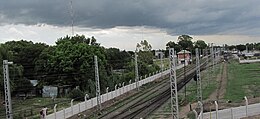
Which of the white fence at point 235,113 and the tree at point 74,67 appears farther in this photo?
the tree at point 74,67

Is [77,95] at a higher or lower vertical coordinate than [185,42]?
lower

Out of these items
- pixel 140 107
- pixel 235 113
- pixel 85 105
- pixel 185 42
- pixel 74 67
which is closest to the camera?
pixel 235 113

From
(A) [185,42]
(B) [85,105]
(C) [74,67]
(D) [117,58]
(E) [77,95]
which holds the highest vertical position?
(A) [185,42]

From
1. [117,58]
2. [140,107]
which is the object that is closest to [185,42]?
[117,58]

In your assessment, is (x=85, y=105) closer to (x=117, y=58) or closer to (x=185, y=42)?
(x=117, y=58)

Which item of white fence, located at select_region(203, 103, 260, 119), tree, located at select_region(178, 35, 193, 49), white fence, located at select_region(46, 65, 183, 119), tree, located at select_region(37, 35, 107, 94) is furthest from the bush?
tree, located at select_region(178, 35, 193, 49)

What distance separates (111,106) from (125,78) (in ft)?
74.1

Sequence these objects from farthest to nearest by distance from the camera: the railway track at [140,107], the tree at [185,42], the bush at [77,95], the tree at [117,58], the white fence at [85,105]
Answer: the tree at [185,42], the tree at [117,58], the bush at [77,95], the railway track at [140,107], the white fence at [85,105]

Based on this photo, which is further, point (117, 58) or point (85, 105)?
point (117, 58)

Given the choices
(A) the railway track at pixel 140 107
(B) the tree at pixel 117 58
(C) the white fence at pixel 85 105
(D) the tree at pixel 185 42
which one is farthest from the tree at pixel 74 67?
(D) the tree at pixel 185 42

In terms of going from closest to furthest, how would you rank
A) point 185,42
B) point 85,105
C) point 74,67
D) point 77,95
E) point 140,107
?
point 85,105
point 140,107
point 77,95
point 74,67
point 185,42

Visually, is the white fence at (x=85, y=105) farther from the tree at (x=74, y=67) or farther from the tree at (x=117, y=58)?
the tree at (x=117, y=58)

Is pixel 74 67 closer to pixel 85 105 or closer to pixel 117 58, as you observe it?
pixel 85 105

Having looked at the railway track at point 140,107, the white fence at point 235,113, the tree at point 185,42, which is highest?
the tree at point 185,42
